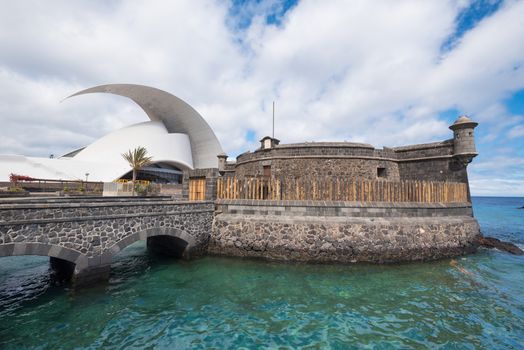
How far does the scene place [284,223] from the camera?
1034 centimetres

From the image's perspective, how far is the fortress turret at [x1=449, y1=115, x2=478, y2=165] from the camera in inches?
511

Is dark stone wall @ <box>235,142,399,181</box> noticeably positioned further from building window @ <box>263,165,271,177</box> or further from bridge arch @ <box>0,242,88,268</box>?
bridge arch @ <box>0,242,88,268</box>

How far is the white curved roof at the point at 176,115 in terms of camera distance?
129 ft

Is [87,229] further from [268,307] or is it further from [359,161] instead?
[359,161]

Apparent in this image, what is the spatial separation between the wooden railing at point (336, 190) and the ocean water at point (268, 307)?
2860mm

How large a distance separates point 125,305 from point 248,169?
1247 cm

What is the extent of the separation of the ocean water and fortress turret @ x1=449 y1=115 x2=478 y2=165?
5894mm

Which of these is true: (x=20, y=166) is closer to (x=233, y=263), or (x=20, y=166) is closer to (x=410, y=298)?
(x=233, y=263)

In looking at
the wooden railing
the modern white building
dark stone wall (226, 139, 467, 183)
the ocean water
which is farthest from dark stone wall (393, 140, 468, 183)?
the modern white building

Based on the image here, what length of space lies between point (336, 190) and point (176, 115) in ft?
128

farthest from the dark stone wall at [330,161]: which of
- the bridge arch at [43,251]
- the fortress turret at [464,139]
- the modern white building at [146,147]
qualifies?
the modern white building at [146,147]

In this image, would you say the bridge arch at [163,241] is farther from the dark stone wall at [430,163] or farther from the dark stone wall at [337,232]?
the dark stone wall at [430,163]

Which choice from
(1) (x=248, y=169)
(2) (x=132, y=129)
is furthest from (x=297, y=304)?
(2) (x=132, y=129)

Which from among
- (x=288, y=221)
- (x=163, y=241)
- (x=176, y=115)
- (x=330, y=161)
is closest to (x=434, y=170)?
(x=330, y=161)
